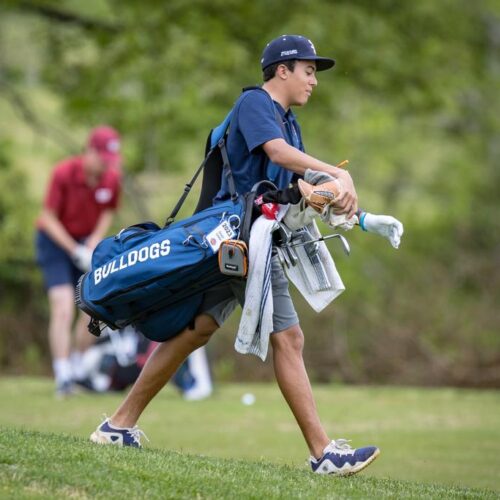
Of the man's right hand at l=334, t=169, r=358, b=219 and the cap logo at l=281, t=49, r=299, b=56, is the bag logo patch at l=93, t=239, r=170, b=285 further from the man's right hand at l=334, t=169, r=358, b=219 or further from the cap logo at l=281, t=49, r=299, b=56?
the cap logo at l=281, t=49, r=299, b=56

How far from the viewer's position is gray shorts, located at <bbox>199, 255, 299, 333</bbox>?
247 inches

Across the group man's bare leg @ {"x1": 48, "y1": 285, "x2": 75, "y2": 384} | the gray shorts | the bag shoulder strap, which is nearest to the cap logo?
the bag shoulder strap

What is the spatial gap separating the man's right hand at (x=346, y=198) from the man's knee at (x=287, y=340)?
2.51 feet

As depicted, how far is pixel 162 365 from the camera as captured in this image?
6438 mm

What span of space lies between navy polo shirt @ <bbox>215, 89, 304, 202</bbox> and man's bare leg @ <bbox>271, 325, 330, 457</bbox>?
84 centimetres

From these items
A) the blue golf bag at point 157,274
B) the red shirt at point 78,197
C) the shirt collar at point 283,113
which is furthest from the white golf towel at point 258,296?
the red shirt at point 78,197

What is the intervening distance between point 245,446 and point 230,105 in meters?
9.62

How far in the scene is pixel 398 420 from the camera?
11.1m

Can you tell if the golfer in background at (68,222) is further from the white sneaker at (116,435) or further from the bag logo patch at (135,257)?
the bag logo patch at (135,257)

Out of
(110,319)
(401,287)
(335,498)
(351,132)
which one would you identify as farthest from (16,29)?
(335,498)

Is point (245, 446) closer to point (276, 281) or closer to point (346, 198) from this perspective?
point (276, 281)

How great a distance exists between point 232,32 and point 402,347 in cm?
550

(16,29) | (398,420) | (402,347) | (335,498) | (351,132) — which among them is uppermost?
(16,29)

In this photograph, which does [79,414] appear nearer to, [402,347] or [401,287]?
[402,347]
